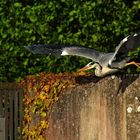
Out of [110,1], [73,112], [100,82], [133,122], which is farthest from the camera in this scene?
[110,1]

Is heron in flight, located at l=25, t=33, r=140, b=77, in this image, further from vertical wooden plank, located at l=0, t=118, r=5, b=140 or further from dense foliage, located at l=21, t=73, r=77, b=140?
vertical wooden plank, located at l=0, t=118, r=5, b=140

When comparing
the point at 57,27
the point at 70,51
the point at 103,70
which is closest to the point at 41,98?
the point at 70,51

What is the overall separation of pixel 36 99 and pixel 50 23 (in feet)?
6.77

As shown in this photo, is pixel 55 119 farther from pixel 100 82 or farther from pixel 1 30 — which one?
pixel 1 30

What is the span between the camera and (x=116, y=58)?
6230 mm

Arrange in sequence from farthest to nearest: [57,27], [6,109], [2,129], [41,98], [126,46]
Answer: [57,27]
[6,109]
[2,129]
[41,98]
[126,46]

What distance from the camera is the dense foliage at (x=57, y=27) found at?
29.8 feet

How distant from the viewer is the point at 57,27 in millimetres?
9367

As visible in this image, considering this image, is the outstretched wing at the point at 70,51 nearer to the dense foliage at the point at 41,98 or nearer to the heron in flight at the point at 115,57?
the heron in flight at the point at 115,57

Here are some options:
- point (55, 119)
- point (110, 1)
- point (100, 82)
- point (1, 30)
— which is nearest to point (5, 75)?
point (1, 30)

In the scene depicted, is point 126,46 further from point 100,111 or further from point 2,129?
point 2,129

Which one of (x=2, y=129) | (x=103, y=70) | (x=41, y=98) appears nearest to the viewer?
(x=103, y=70)

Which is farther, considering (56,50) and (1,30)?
(1,30)

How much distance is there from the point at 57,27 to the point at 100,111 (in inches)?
123
